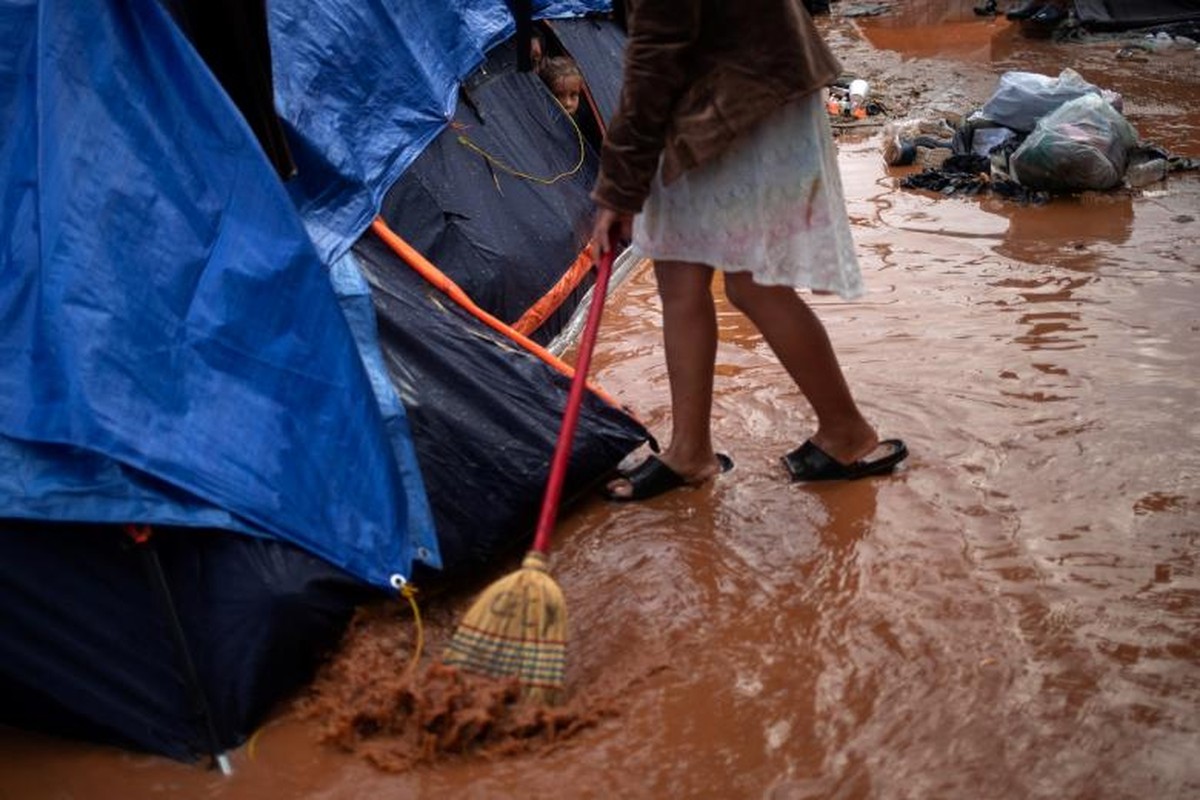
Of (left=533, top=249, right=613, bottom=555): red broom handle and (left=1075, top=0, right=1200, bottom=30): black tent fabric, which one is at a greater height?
(left=533, top=249, right=613, bottom=555): red broom handle

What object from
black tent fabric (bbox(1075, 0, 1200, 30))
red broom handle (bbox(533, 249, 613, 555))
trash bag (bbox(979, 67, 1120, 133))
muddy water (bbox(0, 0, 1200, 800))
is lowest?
black tent fabric (bbox(1075, 0, 1200, 30))

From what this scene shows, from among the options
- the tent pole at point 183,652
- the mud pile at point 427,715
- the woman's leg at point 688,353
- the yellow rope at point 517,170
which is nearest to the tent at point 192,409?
the tent pole at point 183,652

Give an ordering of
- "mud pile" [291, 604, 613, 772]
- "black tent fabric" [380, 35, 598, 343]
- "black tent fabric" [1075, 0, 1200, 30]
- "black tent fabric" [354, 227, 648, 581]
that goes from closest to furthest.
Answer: "mud pile" [291, 604, 613, 772], "black tent fabric" [354, 227, 648, 581], "black tent fabric" [380, 35, 598, 343], "black tent fabric" [1075, 0, 1200, 30]

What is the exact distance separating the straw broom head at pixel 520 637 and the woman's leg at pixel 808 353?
0.99 meters

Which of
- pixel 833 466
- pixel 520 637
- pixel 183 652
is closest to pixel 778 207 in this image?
pixel 833 466

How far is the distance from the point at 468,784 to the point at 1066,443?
6.45 feet

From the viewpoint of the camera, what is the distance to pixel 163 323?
2564 mm

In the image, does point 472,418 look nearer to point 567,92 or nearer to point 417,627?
point 417,627

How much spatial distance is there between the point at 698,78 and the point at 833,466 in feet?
3.67

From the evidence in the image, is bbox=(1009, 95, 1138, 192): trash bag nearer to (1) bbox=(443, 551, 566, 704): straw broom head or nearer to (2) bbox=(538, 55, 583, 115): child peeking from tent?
(2) bbox=(538, 55, 583, 115): child peeking from tent

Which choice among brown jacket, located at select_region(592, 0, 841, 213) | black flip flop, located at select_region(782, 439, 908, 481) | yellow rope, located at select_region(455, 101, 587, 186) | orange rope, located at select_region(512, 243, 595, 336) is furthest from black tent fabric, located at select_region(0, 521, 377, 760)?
yellow rope, located at select_region(455, 101, 587, 186)

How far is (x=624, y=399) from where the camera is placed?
159 inches

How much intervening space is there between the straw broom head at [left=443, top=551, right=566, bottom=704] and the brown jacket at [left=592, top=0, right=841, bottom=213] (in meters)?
1.01

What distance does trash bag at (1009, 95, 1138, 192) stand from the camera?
5.73m
